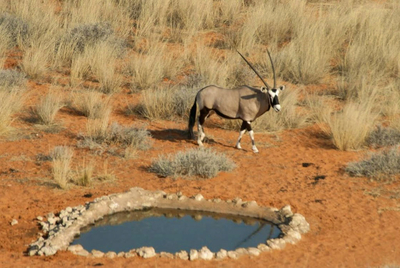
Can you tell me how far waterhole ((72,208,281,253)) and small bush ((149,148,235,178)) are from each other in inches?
50.0

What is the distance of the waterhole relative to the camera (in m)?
8.73

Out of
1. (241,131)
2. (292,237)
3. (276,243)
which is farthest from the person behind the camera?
(241,131)

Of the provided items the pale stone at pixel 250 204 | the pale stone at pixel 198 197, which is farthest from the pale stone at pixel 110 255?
the pale stone at pixel 250 204

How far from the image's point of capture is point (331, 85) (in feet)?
52.9

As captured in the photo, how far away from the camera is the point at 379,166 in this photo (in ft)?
36.9

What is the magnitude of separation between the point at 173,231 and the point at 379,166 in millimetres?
3864

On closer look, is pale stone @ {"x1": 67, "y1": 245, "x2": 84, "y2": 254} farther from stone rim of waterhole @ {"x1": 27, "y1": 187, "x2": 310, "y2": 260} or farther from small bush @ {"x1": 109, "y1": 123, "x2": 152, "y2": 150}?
small bush @ {"x1": 109, "y1": 123, "x2": 152, "y2": 150}

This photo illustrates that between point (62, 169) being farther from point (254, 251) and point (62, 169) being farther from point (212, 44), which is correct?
point (212, 44)

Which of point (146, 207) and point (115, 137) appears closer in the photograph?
point (146, 207)

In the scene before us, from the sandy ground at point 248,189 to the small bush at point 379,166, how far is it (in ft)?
0.68

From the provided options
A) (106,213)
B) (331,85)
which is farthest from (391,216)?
(331,85)

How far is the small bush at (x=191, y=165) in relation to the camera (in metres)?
11.0

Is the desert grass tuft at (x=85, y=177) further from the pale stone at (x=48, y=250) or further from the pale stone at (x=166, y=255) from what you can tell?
the pale stone at (x=166, y=255)

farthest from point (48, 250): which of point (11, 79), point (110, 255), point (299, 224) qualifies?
point (11, 79)
